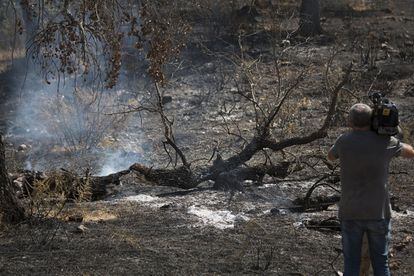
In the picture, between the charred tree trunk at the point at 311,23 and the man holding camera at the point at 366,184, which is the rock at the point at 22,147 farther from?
the charred tree trunk at the point at 311,23

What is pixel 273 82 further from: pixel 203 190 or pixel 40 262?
pixel 40 262

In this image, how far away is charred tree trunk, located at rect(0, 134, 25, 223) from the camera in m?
6.59

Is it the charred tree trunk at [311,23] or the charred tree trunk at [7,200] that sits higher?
the charred tree trunk at [311,23]

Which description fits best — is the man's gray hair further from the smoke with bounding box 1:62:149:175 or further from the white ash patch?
the smoke with bounding box 1:62:149:175

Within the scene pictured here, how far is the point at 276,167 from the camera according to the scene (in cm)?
895

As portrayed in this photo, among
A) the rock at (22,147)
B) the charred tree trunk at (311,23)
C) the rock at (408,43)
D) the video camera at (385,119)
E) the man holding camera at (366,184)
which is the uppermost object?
the charred tree trunk at (311,23)

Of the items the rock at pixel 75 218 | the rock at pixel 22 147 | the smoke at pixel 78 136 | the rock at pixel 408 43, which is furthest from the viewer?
the rock at pixel 408 43

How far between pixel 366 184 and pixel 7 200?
3.59 m

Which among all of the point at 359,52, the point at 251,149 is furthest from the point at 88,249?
the point at 359,52

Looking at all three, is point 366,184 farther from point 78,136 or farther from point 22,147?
point 22,147

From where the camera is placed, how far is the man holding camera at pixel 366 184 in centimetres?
457

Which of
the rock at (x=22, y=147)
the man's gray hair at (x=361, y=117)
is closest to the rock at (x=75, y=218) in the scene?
the man's gray hair at (x=361, y=117)

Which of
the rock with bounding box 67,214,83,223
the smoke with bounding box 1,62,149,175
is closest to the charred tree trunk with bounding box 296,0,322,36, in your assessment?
the smoke with bounding box 1,62,149,175

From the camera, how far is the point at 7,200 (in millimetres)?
6613
